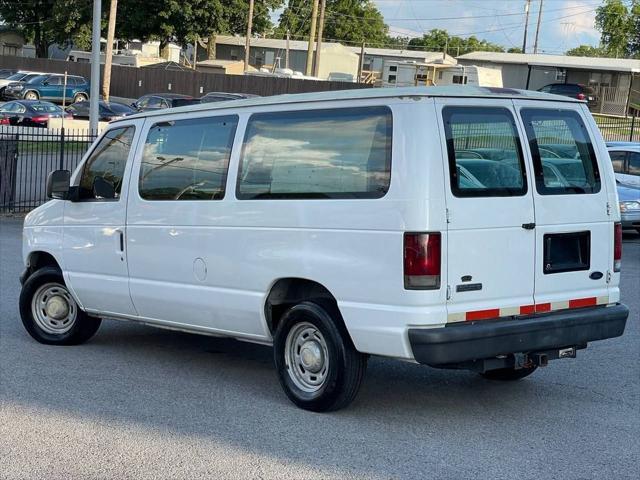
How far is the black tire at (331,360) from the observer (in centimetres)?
601

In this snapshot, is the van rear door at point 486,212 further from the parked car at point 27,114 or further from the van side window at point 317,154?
the parked car at point 27,114

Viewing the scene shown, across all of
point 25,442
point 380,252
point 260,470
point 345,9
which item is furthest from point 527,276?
point 345,9

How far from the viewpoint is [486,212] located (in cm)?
579

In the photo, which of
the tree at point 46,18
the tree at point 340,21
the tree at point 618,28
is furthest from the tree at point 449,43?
the tree at point 46,18

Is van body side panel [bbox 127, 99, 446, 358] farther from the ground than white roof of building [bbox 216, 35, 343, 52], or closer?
closer

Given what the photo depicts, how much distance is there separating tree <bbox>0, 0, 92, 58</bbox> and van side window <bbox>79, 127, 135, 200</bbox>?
63.2m

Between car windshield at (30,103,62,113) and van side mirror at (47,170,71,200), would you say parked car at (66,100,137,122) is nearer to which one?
car windshield at (30,103,62,113)

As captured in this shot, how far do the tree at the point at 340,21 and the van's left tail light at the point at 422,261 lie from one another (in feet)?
351

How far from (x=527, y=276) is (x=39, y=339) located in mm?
4593

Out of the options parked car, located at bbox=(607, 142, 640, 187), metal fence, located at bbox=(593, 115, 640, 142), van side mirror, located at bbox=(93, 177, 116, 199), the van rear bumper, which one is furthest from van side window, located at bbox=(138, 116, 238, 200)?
metal fence, located at bbox=(593, 115, 640, 142)

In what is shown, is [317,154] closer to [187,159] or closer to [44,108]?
[187,159]

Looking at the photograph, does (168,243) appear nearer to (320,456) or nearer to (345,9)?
(320,456)

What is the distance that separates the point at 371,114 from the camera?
590cm

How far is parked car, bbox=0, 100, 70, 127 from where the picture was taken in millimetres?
36156
